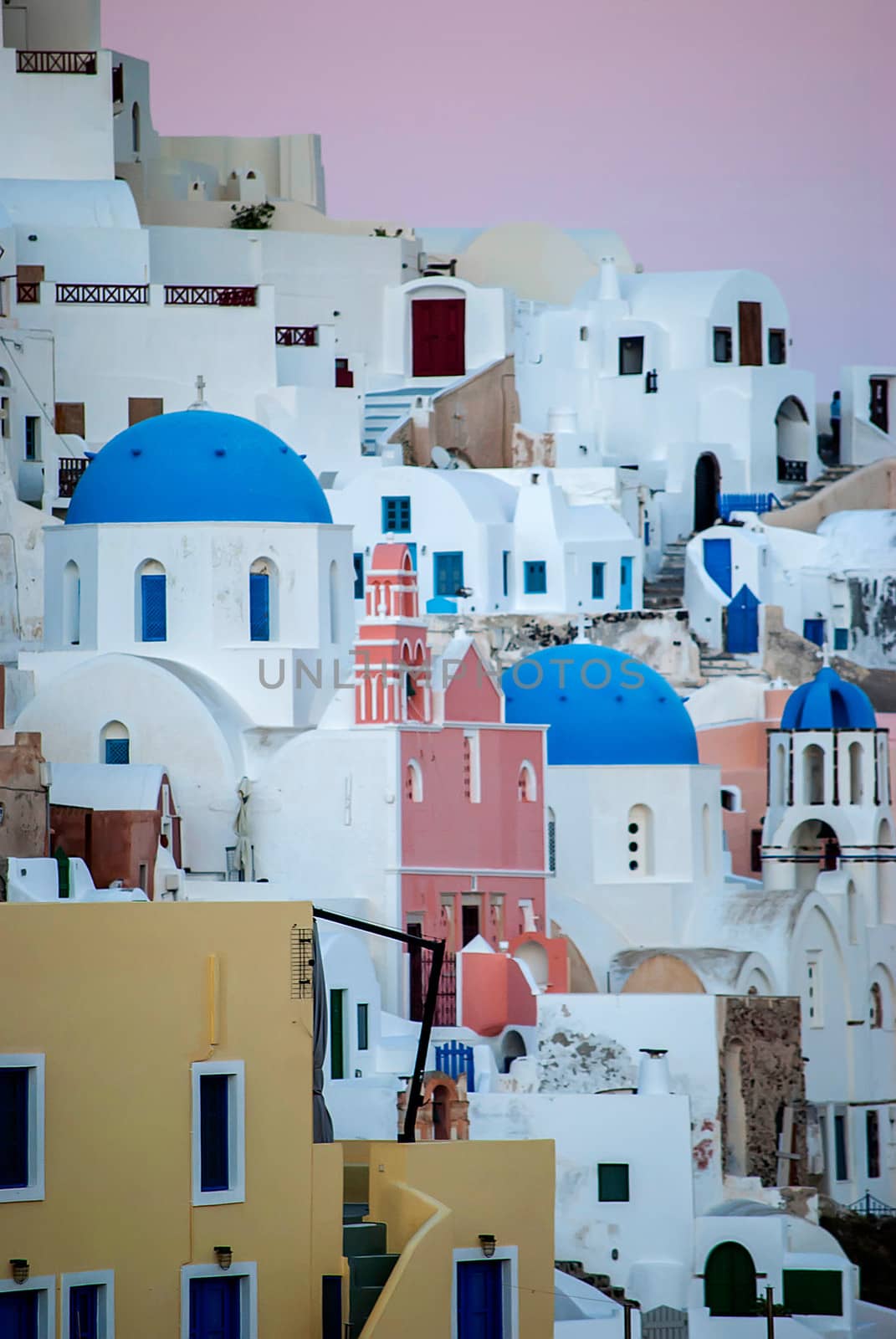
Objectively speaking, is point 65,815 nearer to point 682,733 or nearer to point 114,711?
point 114,711

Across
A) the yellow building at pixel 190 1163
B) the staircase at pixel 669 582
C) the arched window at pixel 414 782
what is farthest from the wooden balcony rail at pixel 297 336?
the yellow building at pixel 190 1163

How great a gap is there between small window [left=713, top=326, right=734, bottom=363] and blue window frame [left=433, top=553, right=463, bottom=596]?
10117 millimetres

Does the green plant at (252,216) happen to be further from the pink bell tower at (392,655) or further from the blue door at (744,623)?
the pink bell tower at (392,655)

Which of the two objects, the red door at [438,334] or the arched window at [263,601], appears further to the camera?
the red door at [438,334]

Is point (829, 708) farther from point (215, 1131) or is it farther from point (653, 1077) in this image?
point (215, 1131)

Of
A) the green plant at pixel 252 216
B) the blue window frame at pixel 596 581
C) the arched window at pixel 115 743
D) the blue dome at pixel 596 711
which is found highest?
the green plant at pixel 252 216

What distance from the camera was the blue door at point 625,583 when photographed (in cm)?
6038

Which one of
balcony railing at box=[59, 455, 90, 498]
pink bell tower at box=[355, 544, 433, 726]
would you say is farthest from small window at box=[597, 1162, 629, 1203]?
balcony railing at box=[59, 455, 90, 498]

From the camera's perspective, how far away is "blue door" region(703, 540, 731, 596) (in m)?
61.9

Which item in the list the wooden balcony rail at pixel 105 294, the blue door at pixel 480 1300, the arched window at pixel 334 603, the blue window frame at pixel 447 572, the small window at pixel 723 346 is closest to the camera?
the blue door at pixel 480 1300

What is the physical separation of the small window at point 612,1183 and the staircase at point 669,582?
2189cm

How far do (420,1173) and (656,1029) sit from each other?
49.0 feet

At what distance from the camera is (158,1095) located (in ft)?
87.6

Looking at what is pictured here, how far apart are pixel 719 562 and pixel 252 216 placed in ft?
35.1
